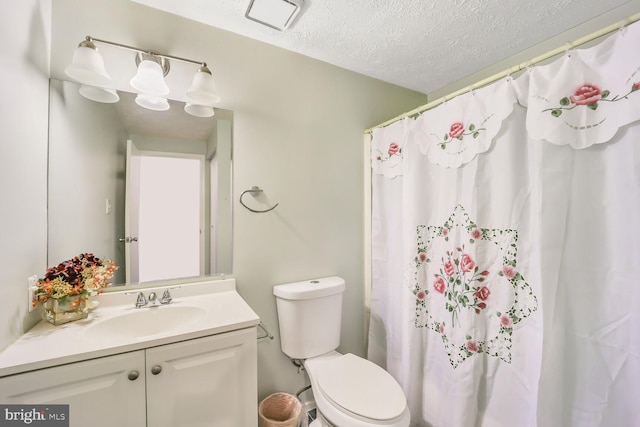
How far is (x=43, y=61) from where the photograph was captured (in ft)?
3.54

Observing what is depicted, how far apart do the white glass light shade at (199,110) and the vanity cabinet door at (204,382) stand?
113 centimetres

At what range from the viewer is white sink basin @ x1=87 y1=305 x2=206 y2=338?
1076 mm

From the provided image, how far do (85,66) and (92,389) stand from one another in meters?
1.22

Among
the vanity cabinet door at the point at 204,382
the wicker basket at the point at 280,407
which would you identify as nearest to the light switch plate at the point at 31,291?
the vanity cabinet door at the point at 204,382

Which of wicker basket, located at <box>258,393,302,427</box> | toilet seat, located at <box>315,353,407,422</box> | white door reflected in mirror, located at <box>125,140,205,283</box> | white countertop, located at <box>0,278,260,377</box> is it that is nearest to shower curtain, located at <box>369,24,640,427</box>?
toilet seat, located at <box>315,353,407,422</box>

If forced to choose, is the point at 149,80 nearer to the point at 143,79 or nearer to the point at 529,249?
the point at 143,79

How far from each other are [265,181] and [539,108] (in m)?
1.34

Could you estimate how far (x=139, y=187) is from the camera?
1.29m

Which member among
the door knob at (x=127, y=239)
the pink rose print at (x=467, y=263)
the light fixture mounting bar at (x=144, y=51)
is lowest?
the pink rose print at (x=467, y=263)

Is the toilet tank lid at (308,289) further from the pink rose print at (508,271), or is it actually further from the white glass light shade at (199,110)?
the white glass light shade at (199,110)

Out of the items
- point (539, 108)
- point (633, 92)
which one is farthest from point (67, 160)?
point (633, 92)

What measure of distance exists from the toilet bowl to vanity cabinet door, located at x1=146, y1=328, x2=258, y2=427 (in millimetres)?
337

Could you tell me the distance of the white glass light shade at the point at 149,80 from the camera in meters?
1.18

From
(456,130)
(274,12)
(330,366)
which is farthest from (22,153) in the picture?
(456,130)
